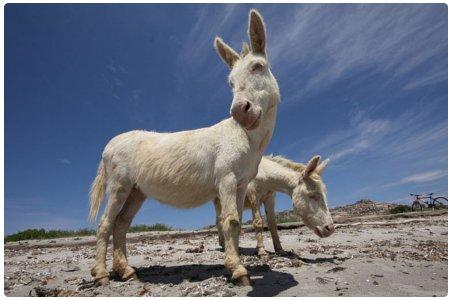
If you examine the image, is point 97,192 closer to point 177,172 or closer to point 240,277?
point 177,172

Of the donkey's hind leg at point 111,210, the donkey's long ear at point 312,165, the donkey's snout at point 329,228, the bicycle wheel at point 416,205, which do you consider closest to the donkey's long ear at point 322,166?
the donkey's long ear at point 312,165

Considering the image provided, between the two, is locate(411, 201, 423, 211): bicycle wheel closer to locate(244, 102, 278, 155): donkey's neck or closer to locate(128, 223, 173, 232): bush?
locate(128, 223, 173, 232): bush

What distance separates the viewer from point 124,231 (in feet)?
20.9

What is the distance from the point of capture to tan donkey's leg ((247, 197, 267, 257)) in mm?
8065

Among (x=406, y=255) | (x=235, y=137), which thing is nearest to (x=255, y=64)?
(x=235, y=137)

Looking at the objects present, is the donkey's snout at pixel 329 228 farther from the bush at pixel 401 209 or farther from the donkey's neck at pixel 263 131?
the bush at pixel 401 209

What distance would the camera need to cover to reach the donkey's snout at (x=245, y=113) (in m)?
4.44

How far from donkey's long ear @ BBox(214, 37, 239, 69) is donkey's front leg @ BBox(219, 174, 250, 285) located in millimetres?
2024

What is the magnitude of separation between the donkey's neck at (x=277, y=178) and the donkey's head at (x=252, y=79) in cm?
335

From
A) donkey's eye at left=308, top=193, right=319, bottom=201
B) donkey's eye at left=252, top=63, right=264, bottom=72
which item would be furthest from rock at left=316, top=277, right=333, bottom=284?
donkey's eye at left=252, top=63, right=264, bottom=72

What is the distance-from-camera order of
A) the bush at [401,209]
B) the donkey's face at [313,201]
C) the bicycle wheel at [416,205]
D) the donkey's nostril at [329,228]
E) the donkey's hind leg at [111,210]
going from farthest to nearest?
the bicycle wheel at [416,205]
the bush at [401,209]
the donkey's face at [313,201]
the donkey's nostril at [329,228]
the donkey's hind leg at [111,210]

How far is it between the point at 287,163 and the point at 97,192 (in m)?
4.69

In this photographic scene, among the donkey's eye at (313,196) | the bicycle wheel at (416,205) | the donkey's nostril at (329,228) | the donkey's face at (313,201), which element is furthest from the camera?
the bicycle wheel at (416,205)

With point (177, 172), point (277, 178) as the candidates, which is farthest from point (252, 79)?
point (277, 178)
